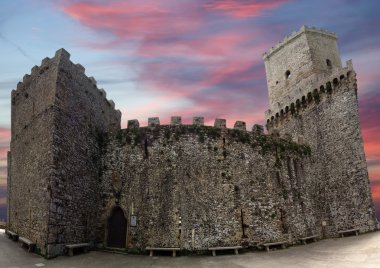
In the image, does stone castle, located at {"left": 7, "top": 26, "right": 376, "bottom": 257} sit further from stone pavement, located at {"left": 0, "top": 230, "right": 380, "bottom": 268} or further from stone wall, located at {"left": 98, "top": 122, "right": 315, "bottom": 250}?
stone pavement, located at {"left": 0, "top": 230, "right": 380, "bottom": 268}

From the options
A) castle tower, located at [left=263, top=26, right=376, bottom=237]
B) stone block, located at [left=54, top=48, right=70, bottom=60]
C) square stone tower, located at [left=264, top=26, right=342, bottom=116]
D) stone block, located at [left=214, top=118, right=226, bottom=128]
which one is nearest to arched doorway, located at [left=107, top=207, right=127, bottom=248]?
stone block, located at [left=214, top=118, right=226, bottom=128]

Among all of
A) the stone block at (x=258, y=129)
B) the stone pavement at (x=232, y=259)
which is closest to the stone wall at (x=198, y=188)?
the stone block at (x=258, y=129)

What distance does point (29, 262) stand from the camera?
14.5m

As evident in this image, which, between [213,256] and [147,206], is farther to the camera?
[147,206]

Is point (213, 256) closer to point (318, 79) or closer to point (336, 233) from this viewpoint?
point (336, 233)

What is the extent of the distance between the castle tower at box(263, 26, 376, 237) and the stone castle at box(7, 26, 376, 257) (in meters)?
0.10

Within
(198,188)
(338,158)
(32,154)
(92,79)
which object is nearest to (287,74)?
(338,158)

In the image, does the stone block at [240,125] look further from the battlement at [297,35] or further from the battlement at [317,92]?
the battlement at [297,35]

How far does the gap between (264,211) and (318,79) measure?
45.7ft

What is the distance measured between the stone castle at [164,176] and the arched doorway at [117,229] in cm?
6

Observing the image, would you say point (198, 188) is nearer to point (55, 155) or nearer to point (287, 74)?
point (55, 155)

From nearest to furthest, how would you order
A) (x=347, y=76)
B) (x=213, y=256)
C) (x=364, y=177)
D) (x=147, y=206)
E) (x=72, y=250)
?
(x=72, y=250), (x=213, y=256), (x=147, y=206), (x=364, y=177), (x=347, y=76)

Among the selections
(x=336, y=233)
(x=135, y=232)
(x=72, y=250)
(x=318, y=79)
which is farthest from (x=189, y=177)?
(x=318, y=79)

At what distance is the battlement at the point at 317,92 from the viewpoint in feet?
85.4
